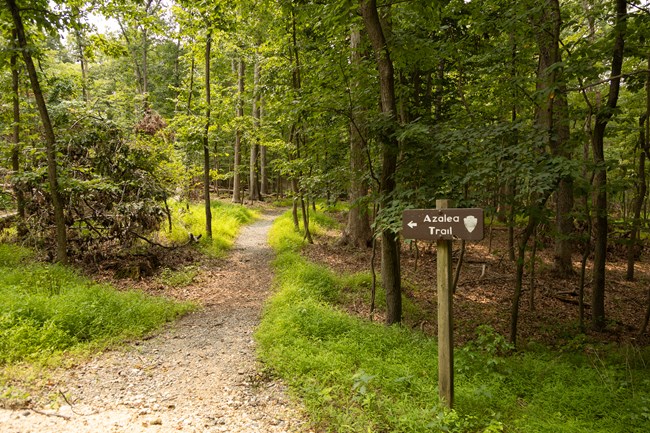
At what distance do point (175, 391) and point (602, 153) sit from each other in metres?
7.75

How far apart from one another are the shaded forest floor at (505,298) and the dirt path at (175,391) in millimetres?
2970

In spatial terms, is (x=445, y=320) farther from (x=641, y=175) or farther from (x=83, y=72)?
(x=83, y=72)

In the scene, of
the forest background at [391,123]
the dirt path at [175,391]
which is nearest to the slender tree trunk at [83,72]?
the forest background at [391,123]

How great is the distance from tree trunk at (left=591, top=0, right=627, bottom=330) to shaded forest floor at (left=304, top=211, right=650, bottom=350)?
0.62m

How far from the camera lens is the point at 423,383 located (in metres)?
3.85

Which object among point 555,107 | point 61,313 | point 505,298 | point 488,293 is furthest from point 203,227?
point 555,107

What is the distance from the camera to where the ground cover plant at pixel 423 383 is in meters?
3.28

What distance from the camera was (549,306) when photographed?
28.7 ft

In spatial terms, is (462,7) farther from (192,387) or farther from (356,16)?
(192,387)

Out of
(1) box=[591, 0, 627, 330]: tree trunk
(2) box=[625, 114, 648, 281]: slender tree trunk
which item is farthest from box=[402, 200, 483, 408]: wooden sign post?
(2) box=[625, 114, 648, 281]: slender tree trunk

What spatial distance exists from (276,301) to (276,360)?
2194 millimetres

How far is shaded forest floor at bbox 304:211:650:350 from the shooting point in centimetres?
708

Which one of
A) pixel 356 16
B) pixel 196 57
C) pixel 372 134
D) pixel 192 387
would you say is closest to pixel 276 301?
pixel 192 387

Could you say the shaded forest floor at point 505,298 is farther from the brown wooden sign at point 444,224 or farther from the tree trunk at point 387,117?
the brown wooden sign at point 444,224
